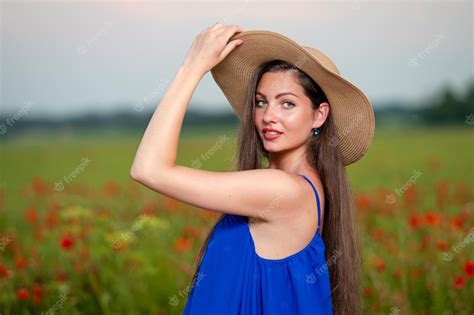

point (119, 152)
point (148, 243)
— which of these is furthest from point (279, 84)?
point (119, 152)

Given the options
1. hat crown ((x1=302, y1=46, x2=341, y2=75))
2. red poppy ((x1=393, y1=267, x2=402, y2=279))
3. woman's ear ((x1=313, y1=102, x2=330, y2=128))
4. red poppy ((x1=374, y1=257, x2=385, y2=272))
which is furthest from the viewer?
red poppy ((x1=393, y1=267, x2=402, y2=279))

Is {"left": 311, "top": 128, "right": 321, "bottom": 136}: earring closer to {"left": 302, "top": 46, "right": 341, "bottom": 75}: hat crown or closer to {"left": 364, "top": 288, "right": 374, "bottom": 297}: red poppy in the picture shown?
{"left": 302, "top": 46, "right": 341, "bottom": 75}: hat crown

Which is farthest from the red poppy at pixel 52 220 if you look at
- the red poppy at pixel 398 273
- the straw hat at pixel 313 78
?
the red poppy at pixel 398 273

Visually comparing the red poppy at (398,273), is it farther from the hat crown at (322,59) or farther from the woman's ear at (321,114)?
the hat crown at (322,59)

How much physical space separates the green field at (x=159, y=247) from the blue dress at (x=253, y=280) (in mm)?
609

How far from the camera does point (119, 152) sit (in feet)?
34.4

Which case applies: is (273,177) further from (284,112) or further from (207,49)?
(207,49)

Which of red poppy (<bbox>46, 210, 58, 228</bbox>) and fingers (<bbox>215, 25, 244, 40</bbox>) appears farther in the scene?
red poppy (<bbox>46, 210, 58, 228</bbox>)

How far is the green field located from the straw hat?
13.6 inches

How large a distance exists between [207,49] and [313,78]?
1.58ft

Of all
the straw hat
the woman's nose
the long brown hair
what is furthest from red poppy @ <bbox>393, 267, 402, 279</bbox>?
the woman's nose

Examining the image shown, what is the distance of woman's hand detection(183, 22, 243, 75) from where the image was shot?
7.08 ft

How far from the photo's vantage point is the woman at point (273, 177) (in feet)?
6.89

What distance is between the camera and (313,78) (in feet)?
8.00
